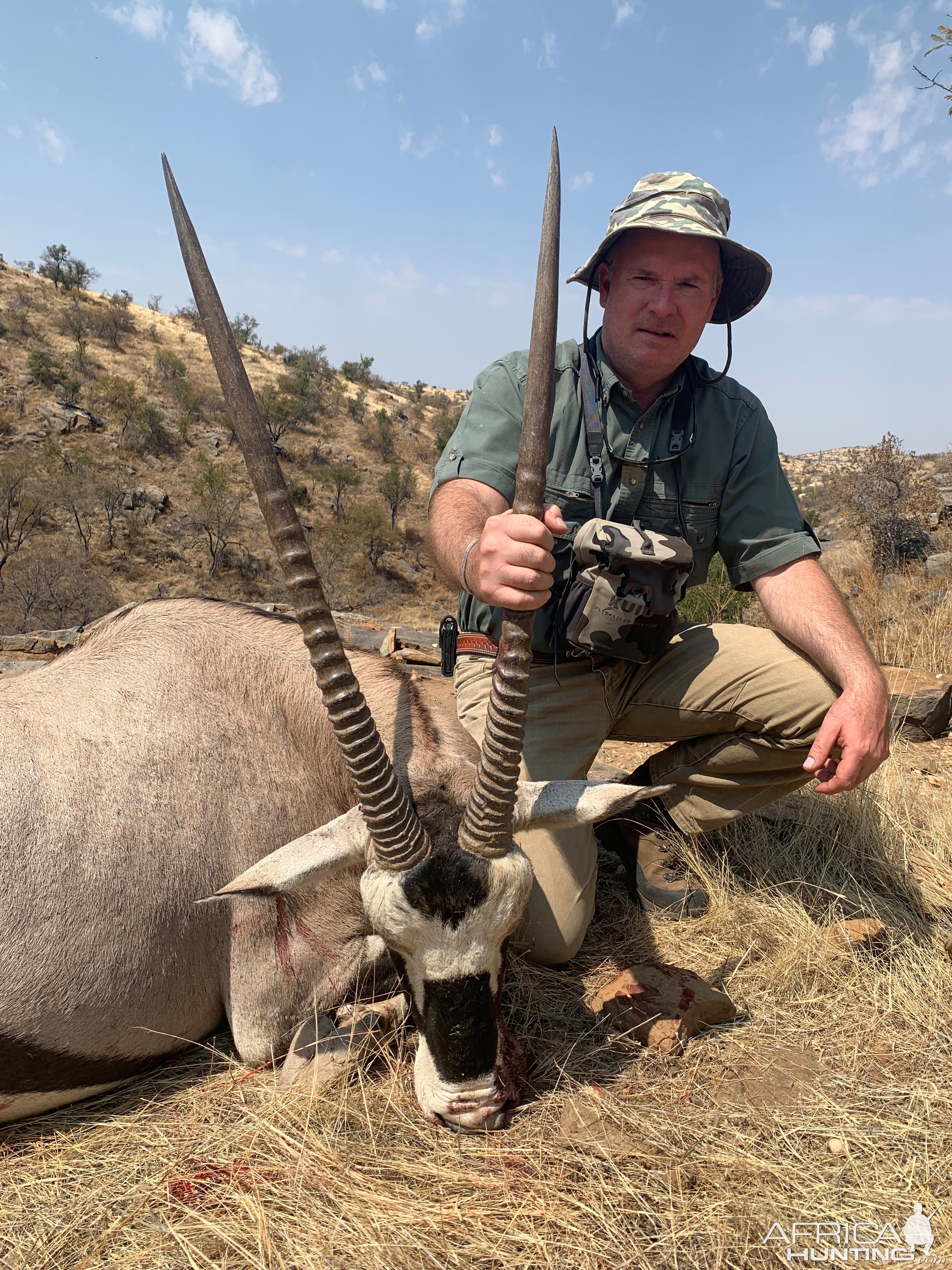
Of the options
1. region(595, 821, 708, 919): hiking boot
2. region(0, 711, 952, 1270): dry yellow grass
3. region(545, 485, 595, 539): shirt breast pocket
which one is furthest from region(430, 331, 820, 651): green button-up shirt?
region(0, 711, 952, 1270): dry yellow grass

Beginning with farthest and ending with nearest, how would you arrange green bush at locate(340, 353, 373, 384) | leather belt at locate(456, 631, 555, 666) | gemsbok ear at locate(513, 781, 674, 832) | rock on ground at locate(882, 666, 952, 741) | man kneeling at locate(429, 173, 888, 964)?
1. green bush at locate(340, 353, 373, 384)
2. rock on ground at locate(882, 666, 952, 741)
3. leather belt at locate(456, 631, 555, 666)
4. man kneeling at locate(429, 173, 888, 964)
5. gemsbok ear at locate(513, 781, 674, 832)

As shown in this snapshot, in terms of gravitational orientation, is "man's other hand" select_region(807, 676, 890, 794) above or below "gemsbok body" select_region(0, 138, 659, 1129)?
above

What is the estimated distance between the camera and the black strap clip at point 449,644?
450 centimetres

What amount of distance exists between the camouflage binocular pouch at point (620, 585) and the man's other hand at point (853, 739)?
3.24ft

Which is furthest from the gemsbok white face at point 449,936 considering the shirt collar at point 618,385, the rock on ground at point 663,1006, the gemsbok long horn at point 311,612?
the shirt collar at point 618,385

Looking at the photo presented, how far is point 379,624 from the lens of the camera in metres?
11.4

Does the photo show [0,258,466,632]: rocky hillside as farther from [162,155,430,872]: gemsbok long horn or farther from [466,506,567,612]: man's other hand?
[466,506,567,612]: man's other hand

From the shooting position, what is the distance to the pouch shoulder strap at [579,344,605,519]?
420 cm

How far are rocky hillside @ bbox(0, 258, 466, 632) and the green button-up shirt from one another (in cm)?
1380

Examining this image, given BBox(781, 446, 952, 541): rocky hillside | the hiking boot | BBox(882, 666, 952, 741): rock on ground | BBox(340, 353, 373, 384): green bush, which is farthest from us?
BBox(340, 353, 373, 384): green bush

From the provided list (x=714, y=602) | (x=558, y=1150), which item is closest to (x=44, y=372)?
(x=714, y=602)

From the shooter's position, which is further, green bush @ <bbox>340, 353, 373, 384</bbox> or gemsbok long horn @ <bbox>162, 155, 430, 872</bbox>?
green bush @ <bbox>340, 353, 373, 384</bbox>

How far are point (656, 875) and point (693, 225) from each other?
354 centimetres

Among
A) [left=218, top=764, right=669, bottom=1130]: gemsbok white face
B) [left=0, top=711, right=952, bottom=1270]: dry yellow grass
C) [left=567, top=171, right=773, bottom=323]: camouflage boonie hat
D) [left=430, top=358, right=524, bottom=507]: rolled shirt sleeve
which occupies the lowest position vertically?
[left=0, top=711, right=952, bottom=1270]: dry yellow grass
